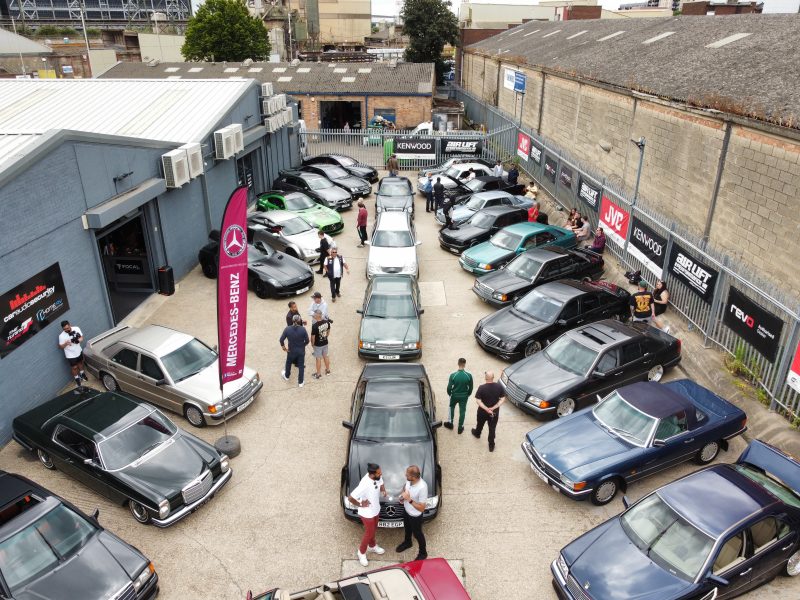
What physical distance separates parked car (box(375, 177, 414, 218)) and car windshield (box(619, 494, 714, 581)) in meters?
13.8

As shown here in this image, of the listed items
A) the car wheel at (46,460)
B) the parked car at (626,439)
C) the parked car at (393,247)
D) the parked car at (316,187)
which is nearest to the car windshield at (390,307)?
the parked car at (393,247)

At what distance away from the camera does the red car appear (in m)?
6.03

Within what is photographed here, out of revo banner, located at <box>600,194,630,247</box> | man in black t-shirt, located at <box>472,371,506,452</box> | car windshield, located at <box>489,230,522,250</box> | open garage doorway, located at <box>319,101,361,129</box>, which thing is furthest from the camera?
open garage doorway, located at <box>319,101,361,129</box>

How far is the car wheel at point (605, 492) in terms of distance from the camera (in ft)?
28.2

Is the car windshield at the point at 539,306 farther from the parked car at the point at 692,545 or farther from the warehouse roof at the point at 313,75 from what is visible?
the warehouse roof at the point at 313,75

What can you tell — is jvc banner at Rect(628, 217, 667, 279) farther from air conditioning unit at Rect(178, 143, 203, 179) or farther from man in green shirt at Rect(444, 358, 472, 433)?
air conditioning unit at Rect(178, 143, 203, 179)

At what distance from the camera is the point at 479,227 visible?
1930 centimetres

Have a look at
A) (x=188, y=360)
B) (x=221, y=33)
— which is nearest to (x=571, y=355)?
(x=188, y=360)

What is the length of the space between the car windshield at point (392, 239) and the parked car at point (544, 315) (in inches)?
172

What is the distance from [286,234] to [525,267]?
7.60 meters

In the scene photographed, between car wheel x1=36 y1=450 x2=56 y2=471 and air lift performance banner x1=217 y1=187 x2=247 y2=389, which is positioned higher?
air lift performance banner x1=217 y1=187 x2=247 y2=389

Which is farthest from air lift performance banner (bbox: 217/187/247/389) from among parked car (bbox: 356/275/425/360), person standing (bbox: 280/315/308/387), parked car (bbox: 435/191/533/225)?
parked car (bbox: 435/191/533/225)

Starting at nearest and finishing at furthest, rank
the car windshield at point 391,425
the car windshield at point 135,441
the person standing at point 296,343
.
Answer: the car windshield at point 135,441 < the car windshield at point 391,425 < the person standing at point 296,343

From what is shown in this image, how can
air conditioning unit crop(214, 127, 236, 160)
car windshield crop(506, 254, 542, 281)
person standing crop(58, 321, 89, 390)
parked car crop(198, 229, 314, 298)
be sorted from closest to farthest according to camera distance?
person standing crop(58, 321, 89, 390) < car windshield crop(506, 254, 542, 281) < parked car crop(198, 229, 314, 298) < air conditioning unit crop(214, 127, 236, 160)
